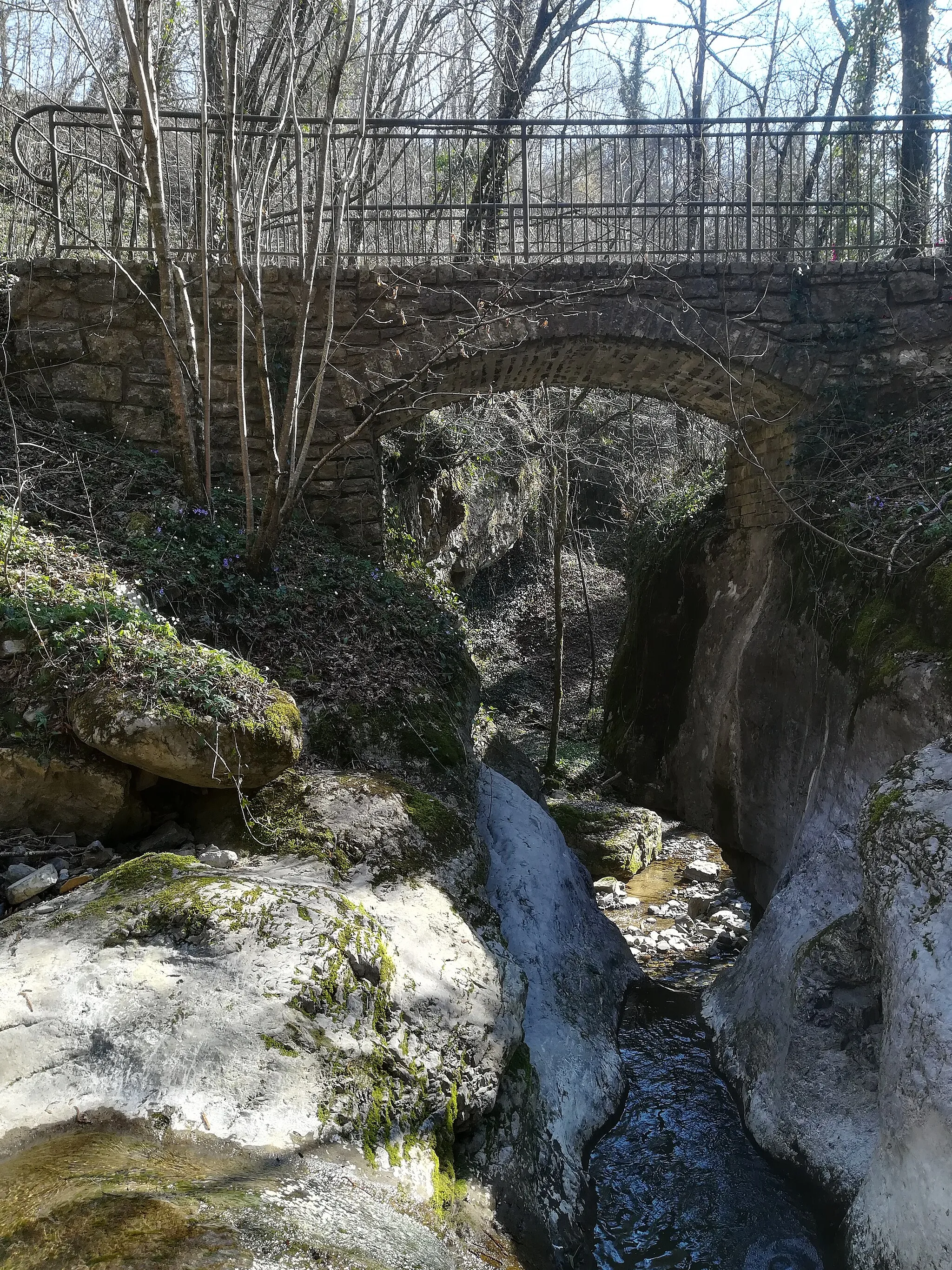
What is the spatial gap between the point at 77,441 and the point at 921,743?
595 cm

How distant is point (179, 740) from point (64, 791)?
1.98ft

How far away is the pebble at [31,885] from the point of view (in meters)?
3.40

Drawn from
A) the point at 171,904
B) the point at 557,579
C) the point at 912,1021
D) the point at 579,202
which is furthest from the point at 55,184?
the point at 912,1021

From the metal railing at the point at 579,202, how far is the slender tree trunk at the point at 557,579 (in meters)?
3.53

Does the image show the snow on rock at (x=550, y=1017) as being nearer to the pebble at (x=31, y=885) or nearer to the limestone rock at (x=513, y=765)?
the limestone rock at (x=513, y=765)

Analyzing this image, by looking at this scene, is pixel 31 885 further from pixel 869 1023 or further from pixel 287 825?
pixel 869 1023

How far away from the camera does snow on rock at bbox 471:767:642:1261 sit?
3602 mm

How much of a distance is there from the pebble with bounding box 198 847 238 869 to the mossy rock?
4.97 m

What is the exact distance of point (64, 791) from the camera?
12.4 ft

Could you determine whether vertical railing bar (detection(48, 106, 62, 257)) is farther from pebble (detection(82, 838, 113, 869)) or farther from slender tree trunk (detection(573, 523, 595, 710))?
slender tree trunk (detection(573, 523, 595, 710))

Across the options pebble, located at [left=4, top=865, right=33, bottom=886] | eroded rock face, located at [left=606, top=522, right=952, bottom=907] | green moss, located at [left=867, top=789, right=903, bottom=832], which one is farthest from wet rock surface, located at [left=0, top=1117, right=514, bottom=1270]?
eroded rock face, located at [left=606, top=522, right=952, bottom=907]

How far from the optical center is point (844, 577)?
19.7 feet

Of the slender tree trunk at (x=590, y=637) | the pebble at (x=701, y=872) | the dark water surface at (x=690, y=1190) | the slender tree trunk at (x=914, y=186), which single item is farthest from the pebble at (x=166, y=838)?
the slender tree trunk at (x=590, y=637)

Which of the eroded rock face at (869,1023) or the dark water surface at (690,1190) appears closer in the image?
the eroded rock face at (869,1023)
